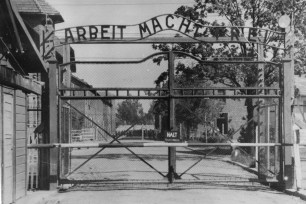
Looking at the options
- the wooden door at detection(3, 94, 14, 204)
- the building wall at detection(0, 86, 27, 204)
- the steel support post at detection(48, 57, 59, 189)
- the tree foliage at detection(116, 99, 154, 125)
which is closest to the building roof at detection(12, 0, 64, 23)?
the tree foliage at detection(116, 99, 154, 125)

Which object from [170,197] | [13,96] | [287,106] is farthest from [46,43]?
[287,106]

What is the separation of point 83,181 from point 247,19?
1438cm

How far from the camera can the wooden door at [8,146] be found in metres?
8.16

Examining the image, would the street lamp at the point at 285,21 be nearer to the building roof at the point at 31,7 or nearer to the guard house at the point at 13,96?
the guard house at the point at 13,96

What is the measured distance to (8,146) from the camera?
8.41m

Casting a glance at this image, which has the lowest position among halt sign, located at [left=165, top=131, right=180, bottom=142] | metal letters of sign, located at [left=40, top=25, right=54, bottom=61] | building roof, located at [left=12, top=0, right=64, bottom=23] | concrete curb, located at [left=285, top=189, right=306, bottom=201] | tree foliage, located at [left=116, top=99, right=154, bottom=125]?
concrete curb, located at [left=285, top=189, right=306, bottom=201]

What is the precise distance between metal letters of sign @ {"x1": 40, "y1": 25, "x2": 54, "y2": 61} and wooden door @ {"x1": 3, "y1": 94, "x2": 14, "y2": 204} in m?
2.71

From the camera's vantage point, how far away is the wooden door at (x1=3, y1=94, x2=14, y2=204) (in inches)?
321

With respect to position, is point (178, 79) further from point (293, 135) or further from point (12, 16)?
Answer: point (12, 16)

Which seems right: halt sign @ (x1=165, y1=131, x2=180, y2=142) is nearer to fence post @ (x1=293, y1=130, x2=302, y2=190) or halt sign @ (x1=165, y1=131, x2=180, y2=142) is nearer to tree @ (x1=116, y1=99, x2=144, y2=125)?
tree @ (x1=116, y1=99, x2=144, y2=125)

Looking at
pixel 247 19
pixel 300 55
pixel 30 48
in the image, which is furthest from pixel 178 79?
pixel 30 48

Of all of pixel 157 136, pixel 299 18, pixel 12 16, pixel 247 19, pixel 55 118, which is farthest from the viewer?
pixel 157 136

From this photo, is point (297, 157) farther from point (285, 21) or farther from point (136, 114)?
point (136, 114)

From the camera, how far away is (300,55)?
64.8 ft
